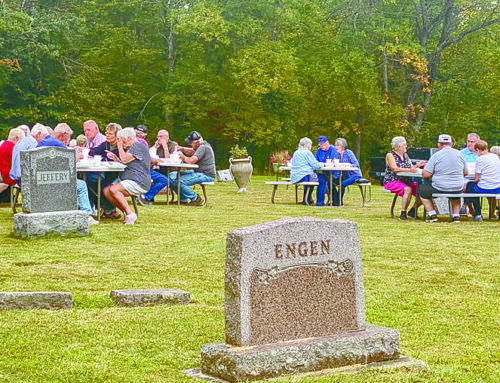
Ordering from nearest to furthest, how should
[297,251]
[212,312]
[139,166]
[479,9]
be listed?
[297,251], [212,312], [139,166], [479,9]

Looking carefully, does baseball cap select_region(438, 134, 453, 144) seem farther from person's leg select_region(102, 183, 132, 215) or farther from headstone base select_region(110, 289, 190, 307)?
headstone base select_region(110, 289, 190, 307)

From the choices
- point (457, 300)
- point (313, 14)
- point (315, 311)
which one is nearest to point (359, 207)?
point (457, 300)

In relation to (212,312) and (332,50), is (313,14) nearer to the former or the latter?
(332,50)

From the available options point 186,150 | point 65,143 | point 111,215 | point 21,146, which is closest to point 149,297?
point 65,143

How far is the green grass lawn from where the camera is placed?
5121mm

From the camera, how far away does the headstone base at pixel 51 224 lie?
11773 millimetres

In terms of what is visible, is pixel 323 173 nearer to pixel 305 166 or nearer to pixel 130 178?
pixel 305 166

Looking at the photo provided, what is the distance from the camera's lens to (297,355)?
472cm

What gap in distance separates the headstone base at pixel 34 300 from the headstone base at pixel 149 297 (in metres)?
0.43

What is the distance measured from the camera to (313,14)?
44.2 meters

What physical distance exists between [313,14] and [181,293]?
38505 mm

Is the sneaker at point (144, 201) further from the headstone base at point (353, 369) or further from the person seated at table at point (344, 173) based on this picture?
the headstone base at point (353, 369)

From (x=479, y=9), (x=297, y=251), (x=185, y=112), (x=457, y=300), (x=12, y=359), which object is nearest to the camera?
(x=297, y=251)

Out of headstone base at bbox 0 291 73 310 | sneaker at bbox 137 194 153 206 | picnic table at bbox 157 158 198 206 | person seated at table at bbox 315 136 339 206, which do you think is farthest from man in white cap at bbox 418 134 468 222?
headstone base at bbox 0 291 73 310
